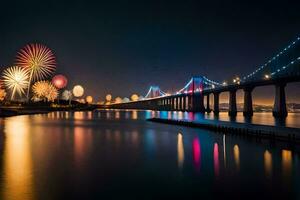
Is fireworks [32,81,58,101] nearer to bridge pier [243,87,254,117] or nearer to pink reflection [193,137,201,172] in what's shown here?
bridge pier [243,87,254,117]

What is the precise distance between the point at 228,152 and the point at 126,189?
584 inches

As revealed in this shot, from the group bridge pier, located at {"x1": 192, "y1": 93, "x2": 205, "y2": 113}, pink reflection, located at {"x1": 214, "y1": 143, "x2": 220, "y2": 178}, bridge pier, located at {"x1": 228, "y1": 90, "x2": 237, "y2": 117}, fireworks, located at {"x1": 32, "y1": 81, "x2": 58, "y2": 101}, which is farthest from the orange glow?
bridge pier, located at {"x1": 192, "y1": 93, "x2": 205, "y2": 113}

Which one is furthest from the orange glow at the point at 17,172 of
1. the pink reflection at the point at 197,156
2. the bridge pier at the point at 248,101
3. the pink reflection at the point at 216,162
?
the bridge pier at the point at 248,101

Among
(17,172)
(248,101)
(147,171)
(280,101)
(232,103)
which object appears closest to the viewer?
(17,172)

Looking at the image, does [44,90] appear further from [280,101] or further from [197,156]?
[197,156]

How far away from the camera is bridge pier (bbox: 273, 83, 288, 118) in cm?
9414

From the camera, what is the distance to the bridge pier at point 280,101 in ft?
309

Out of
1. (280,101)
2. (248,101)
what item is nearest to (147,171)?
(280,101)

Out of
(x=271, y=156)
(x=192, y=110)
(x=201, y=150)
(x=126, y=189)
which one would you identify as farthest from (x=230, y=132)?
(x=192, y=110)

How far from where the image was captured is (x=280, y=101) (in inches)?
3890

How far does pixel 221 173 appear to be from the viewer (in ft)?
71.3

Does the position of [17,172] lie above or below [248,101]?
below

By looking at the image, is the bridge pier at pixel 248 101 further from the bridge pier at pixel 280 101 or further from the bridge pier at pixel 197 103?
the bridge pier at pixel 197 103

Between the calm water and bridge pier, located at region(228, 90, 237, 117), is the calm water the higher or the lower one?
the lower one
